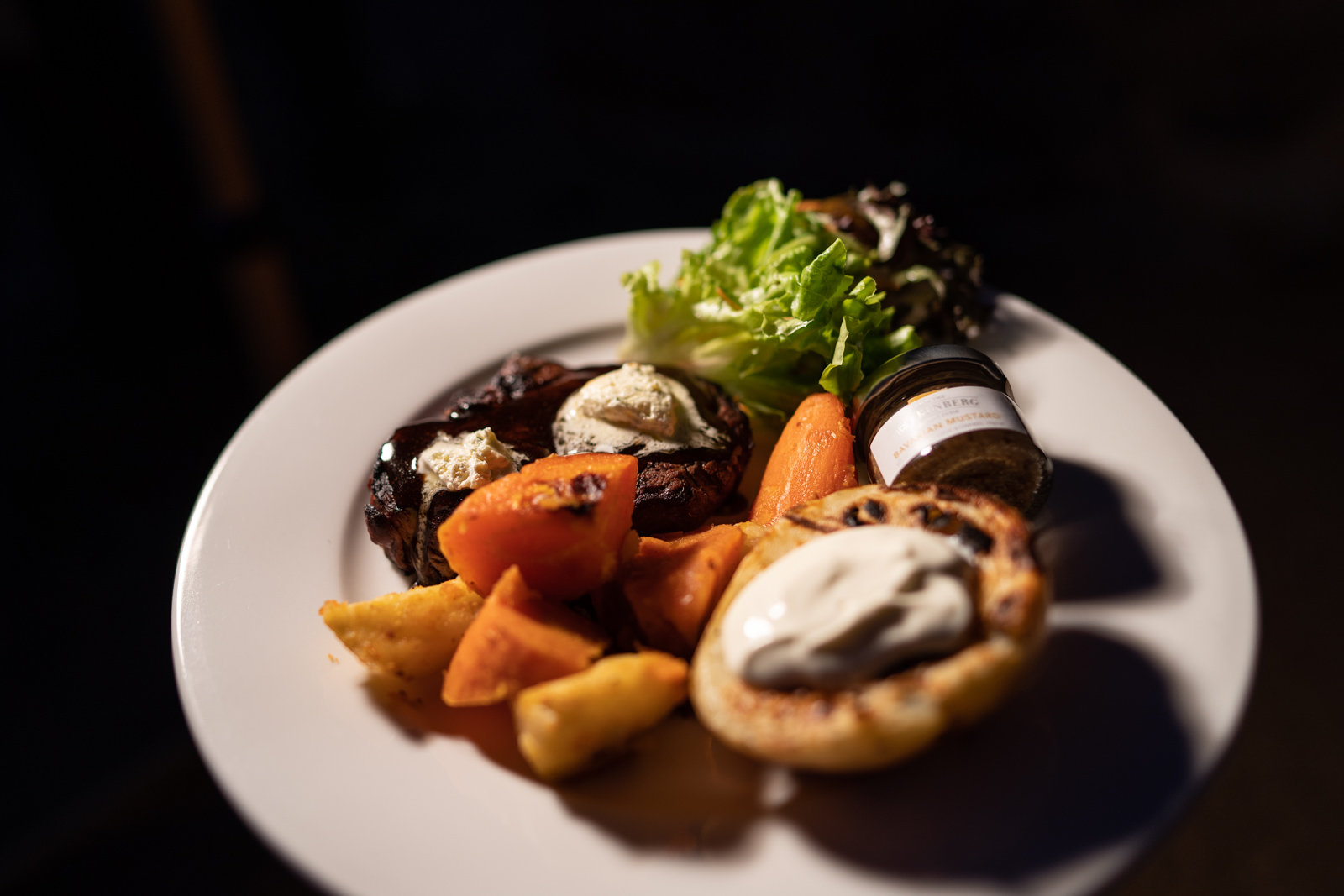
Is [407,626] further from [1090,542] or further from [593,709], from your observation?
[1090,542]

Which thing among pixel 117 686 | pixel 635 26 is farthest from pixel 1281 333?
pixel 117 686

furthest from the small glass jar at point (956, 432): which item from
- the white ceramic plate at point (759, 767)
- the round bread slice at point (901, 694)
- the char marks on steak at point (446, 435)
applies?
the char marks on steak at point (446, 435)

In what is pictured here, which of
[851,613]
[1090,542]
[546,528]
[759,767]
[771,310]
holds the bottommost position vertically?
[759,767]

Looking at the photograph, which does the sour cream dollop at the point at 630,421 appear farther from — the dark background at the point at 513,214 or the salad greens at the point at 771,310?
the dark background at the point at 513,214

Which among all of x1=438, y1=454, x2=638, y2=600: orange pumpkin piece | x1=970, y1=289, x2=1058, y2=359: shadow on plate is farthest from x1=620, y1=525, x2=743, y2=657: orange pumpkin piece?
x1=970, y1=289, x2=1058, y2=359: shadow on plate

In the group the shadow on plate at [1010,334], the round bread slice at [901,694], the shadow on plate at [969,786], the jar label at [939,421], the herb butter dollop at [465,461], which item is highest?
the herb butter dollop at [465,461]

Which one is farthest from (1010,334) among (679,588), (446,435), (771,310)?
(446,435)
